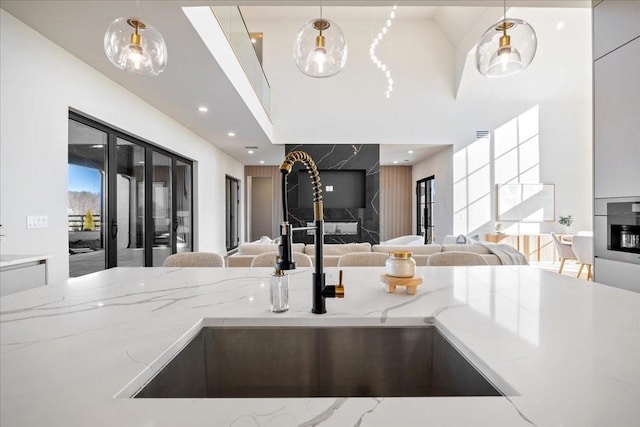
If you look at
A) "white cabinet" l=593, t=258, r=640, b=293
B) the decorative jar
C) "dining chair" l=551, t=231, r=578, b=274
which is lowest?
"dining chair" l=551, t=231, r=578, b=274

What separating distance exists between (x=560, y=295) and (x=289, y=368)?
0.99 metres

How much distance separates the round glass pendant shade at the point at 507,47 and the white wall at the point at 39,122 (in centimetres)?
326

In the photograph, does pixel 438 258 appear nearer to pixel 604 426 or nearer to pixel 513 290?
pixel 513 290

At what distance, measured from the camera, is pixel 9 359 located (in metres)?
0.67

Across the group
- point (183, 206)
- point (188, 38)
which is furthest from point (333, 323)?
point (183, 206)

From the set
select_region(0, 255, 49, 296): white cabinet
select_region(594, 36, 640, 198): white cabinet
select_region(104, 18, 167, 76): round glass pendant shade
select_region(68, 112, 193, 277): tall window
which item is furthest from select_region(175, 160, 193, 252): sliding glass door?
select_region(594, 36, 640, 198): white cabinet

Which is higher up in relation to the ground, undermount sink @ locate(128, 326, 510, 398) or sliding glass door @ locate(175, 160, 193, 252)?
sliding glass door @ locate(175, 160, 193, 252)

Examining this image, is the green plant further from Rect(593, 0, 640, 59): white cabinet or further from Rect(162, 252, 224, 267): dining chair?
Rect(162, 252, 224, 267): dining chair

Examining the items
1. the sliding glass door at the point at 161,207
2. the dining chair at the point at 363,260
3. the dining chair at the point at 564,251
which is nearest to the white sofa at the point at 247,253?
the dining chair at the point at 363,260

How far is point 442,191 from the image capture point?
757 cm

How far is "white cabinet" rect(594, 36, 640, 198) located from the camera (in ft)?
7.70

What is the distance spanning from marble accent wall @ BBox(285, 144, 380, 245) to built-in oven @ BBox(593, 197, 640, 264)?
4.65m

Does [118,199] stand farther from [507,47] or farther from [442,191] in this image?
[442,191]

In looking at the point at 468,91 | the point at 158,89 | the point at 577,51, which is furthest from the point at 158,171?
the point at 577,51
